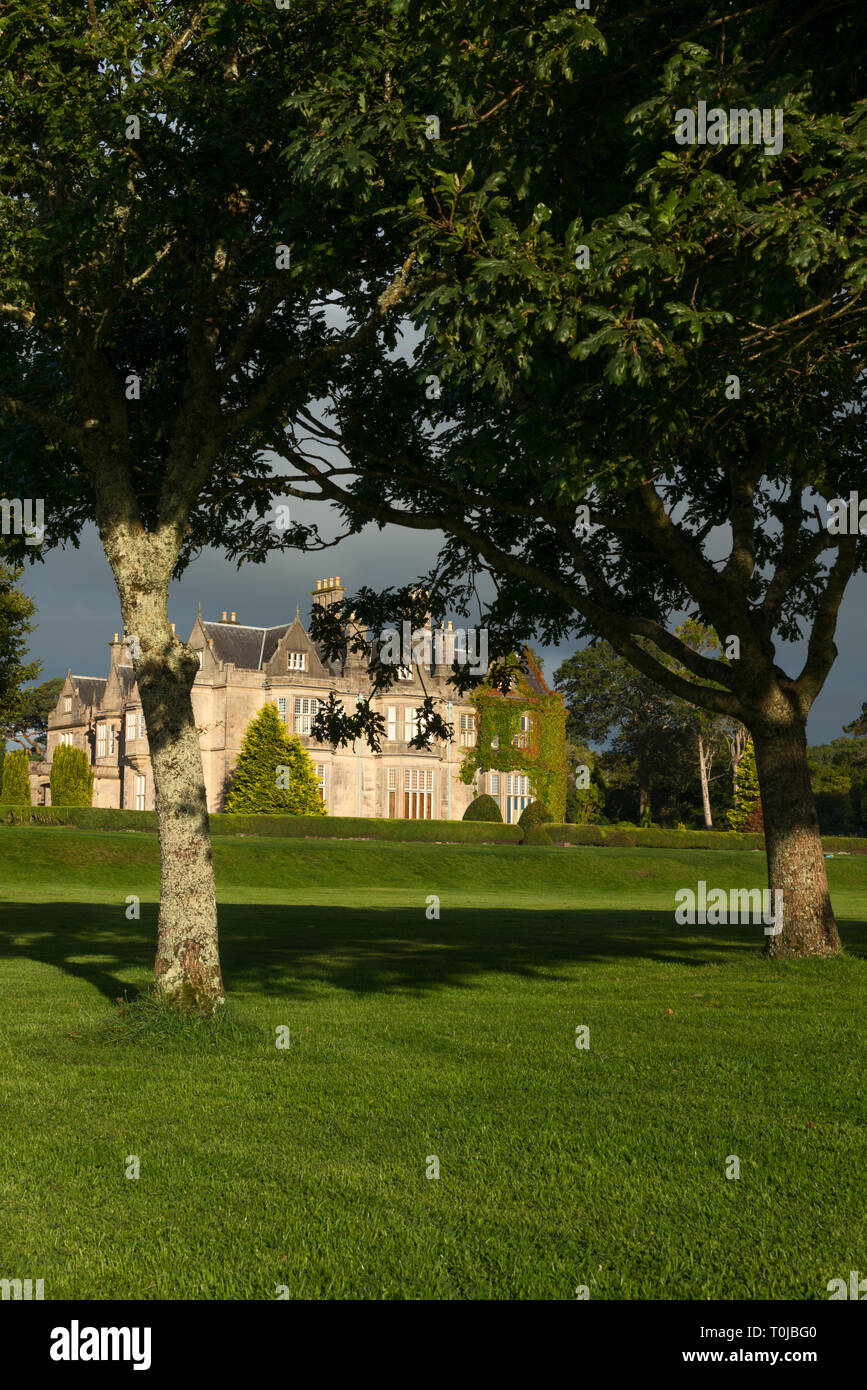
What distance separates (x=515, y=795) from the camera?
8406cm

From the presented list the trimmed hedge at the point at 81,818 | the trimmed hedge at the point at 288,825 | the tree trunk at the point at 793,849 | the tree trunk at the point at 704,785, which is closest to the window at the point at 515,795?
the tree trunk at the point at 704,785

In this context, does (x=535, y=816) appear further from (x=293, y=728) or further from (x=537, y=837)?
(x=293, y=728)

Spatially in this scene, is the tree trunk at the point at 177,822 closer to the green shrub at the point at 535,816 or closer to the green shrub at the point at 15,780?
the green shrub at the point at 535,816

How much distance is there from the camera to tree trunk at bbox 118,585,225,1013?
429 inches

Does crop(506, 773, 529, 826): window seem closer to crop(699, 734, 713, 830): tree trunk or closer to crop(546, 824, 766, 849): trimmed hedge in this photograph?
crop(699, 734, 713, 830): tree trunk

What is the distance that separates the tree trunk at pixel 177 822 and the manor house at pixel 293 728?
57.5 meters

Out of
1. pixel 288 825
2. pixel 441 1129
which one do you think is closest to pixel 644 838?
pixel 288 825

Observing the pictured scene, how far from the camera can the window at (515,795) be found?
83688 millimetres

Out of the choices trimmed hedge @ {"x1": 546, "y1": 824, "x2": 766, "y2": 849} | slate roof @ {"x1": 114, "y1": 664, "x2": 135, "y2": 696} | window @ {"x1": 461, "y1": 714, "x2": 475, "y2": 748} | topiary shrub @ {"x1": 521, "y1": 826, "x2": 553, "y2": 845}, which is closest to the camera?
topiary shrub @ {"x1": 521, "y1": 826, "x2": 553, "y2": 845}

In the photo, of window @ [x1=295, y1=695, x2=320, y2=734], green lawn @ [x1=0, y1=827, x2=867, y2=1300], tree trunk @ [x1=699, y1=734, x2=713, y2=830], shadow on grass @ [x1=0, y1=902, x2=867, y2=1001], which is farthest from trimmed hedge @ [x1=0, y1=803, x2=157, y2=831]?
tree trunk @ [x1=699, y1=734, x2=713, y2=830]

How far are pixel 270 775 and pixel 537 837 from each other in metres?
15.9

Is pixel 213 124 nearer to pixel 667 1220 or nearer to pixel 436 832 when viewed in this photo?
pixel 667 1220

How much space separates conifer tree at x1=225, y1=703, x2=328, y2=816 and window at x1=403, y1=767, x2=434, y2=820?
11.6 m

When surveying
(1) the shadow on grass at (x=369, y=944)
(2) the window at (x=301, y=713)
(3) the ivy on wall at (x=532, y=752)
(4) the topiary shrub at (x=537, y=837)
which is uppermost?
(2) the window at (x=301, y=713)
